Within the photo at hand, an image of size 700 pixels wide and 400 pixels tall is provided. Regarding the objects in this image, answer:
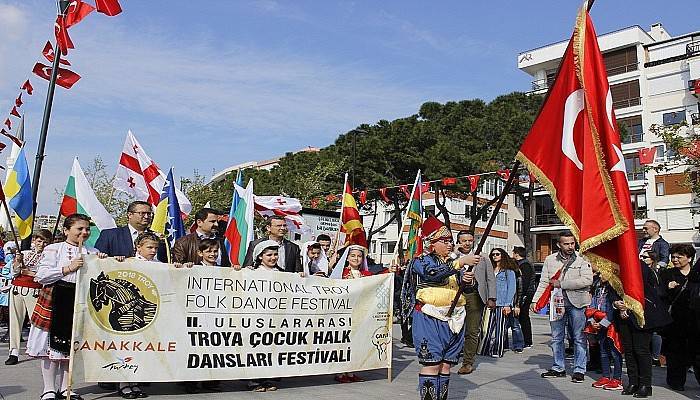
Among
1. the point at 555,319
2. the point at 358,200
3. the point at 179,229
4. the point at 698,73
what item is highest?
the point at 698,73

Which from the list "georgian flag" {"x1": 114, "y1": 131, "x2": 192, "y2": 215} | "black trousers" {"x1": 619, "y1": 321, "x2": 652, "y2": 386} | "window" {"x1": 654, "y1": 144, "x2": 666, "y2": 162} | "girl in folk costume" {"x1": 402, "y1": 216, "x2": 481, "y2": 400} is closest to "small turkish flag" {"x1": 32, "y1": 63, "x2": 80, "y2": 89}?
"georgian flag" {"x1": 114, "y1": 131, "x2": 192, "y2": 215}

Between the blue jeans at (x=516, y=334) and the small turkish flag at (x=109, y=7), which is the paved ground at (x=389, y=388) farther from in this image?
the small turkish flag at (x=109, y=7)

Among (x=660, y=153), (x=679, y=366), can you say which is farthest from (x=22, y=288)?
(x=660, y=153)

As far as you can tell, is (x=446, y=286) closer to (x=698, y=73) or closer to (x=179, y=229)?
(x=179, y=229)

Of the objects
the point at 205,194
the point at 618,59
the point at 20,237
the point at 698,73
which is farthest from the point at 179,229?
the point at 618,59

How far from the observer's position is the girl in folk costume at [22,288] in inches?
324

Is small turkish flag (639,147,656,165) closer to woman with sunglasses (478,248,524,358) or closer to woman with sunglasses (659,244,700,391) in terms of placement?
woman with sunglasses (478,248,524,358)

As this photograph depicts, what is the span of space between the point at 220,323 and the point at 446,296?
246 centimetres

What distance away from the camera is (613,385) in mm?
8102

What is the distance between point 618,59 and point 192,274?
4926cm

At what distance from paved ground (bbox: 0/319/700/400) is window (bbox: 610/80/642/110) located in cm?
4259

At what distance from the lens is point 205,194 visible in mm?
38031

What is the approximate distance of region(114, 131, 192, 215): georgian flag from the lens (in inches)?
454

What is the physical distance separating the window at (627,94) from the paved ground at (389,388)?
42.6 meters
